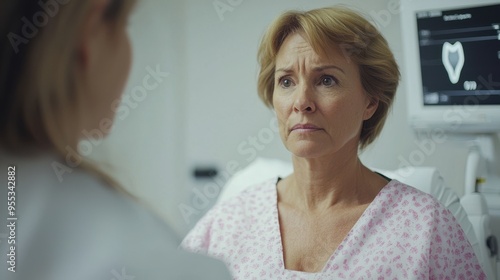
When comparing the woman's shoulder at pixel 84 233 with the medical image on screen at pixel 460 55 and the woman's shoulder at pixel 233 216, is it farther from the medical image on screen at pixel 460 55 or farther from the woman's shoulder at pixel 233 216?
the medical image on screen at pixel 460 55

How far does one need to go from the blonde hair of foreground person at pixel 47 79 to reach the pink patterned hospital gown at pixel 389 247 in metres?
0.41

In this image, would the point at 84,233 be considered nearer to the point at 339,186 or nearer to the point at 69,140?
the point at 69,140

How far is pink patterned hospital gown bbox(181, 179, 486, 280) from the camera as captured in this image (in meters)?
1.07

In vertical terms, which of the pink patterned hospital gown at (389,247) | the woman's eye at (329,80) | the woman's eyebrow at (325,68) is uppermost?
the woman's eyebrow at (325,68)

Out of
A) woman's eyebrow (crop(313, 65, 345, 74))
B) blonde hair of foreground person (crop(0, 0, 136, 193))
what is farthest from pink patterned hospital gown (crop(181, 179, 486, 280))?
blonde hair of foreground person (crop(0, 0, 136, 193))

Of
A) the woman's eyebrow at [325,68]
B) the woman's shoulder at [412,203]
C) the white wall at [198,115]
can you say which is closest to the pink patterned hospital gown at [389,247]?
the woman's shoulder at [412,203]

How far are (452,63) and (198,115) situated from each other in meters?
0.54

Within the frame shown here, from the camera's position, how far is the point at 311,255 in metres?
1.12

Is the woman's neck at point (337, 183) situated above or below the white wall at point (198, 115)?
below

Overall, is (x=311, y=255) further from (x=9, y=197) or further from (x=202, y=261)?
(x=9, y=197)

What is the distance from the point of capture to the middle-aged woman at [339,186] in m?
1.09

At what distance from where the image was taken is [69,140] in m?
0.79

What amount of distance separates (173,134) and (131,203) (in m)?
0.45

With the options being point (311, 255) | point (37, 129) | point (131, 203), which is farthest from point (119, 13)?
point (311, 255)
